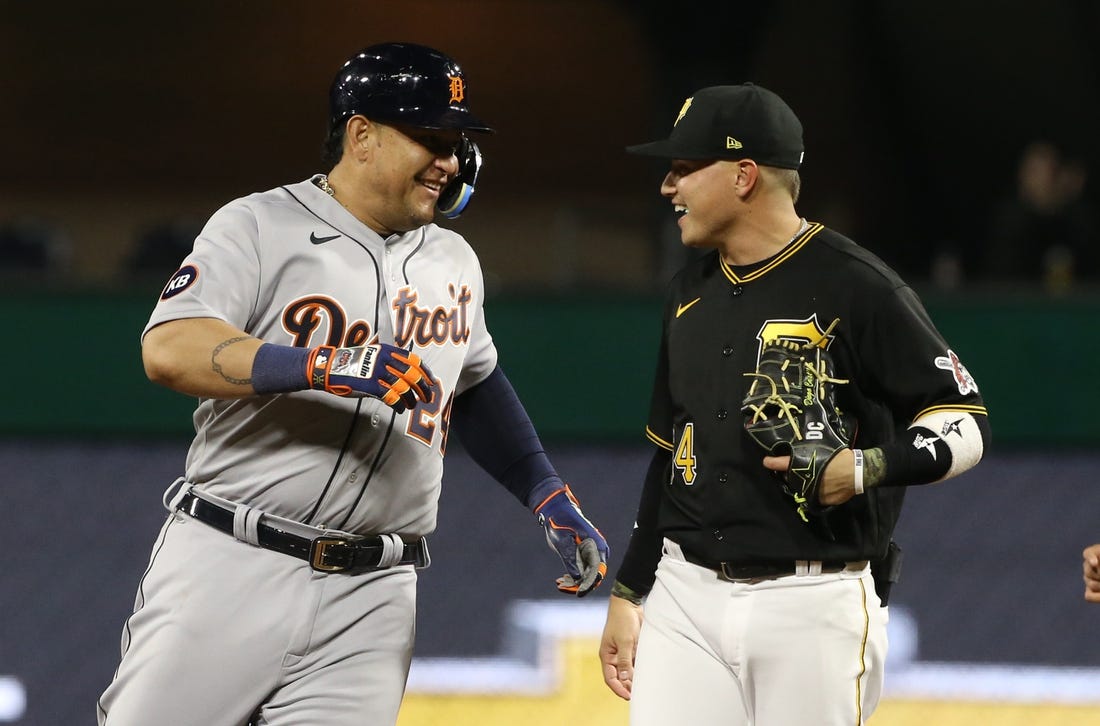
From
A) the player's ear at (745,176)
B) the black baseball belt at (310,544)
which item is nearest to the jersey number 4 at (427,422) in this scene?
the black baseball belt at (310,544)

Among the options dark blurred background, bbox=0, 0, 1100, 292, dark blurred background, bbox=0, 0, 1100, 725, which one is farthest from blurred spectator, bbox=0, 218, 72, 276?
dark blurred background, bbox=0, 0, 1100, 292

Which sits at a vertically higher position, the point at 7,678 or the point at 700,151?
the point at 700,151

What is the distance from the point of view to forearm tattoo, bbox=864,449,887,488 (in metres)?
2.44

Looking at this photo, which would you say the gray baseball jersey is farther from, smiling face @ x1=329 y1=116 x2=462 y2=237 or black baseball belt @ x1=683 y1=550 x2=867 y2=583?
black baseball belt @ x1=683 y1=550 x2=867 y2=583

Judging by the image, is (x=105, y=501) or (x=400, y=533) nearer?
(x=400, y=533)

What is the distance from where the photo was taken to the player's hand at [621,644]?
286 centimetres

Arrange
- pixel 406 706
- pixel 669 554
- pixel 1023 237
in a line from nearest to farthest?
pixel 669 554
pixel 406 706
pixel 1023 237

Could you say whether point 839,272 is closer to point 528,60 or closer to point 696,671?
point 696,671

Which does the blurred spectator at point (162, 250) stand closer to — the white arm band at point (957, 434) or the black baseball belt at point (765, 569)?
the black baseball belt at point (765, 569)

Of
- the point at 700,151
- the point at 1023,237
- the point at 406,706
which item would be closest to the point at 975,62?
the point at 1023,237

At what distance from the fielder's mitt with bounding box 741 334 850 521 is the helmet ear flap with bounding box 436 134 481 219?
65 centimetres

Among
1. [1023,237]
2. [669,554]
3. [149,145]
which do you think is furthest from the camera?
[149,145]

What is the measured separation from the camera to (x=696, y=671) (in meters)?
2.62

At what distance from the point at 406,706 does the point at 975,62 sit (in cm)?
676
